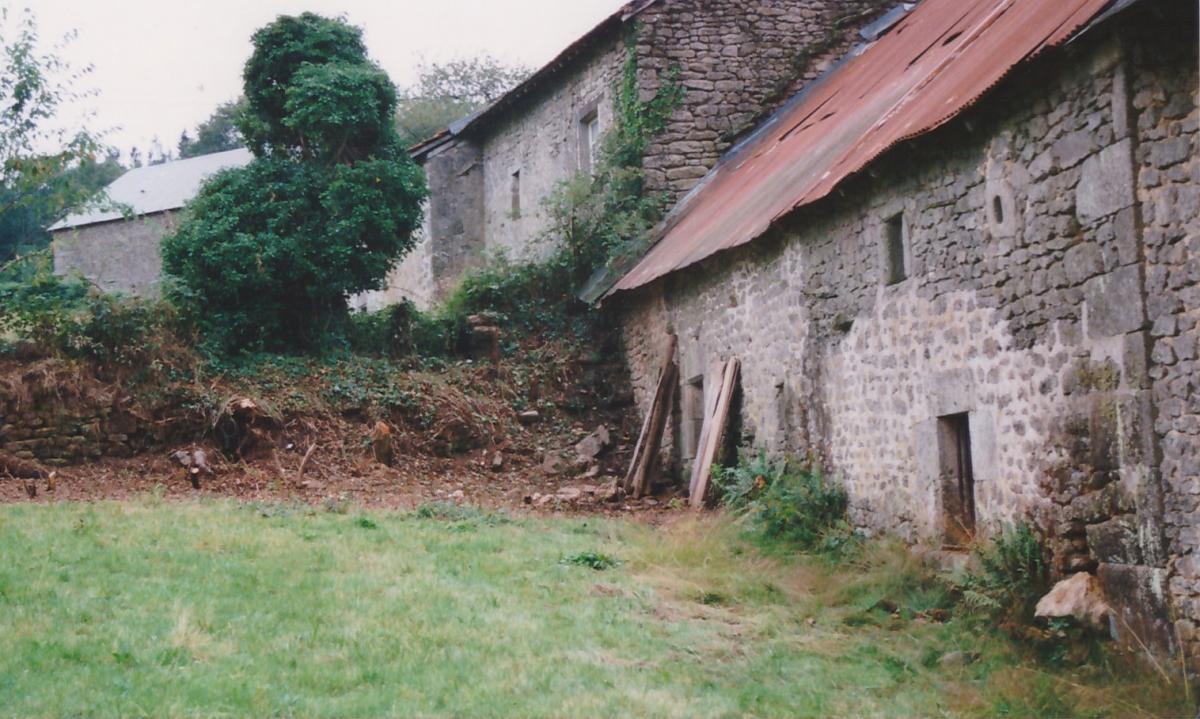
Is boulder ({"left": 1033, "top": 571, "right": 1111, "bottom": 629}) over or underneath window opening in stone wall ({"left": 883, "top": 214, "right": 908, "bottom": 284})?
underneath

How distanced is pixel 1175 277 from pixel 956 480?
293 centimetres

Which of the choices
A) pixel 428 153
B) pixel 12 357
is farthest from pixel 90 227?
pixel 12 357

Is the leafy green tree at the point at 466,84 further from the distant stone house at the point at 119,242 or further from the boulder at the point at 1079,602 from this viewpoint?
the boulder at the point at 1079,602

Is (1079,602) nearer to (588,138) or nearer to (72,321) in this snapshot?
(72,321)

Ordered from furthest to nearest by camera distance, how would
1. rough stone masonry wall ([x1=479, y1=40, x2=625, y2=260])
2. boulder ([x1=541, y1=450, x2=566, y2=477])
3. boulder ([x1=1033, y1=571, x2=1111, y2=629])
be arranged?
rough stone masonry wall ([x1=479, y1=40, x2=625, y2=260]) → boulder ([x1=541, y1=450, x2=566, y2=477]) → boulder ([x1=1033, y1=571, x2=1111, y2=629])

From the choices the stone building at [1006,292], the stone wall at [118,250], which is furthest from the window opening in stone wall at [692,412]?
the stone wall at [118,250]

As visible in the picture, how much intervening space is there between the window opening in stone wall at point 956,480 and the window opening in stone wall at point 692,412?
20.4ft

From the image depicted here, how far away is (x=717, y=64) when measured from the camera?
17984 millimetres

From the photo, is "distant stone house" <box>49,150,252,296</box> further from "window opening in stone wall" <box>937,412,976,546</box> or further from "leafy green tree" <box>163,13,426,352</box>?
"window opening in stone wall" <box>937,412,976,546</box>

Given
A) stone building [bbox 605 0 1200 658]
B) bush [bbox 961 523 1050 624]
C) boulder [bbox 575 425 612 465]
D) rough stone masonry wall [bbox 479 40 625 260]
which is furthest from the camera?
rough stone masonry wall [bbox 479 40 625 260]

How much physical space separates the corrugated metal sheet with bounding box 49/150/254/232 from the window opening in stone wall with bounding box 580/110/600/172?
1592 cm

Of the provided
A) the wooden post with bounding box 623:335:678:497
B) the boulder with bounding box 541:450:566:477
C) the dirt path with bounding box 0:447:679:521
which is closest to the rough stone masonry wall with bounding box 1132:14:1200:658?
the dirt path with bounding box 0:447:679:521

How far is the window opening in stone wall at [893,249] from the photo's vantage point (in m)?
9.84

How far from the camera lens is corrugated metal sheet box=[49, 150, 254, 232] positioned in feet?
107
